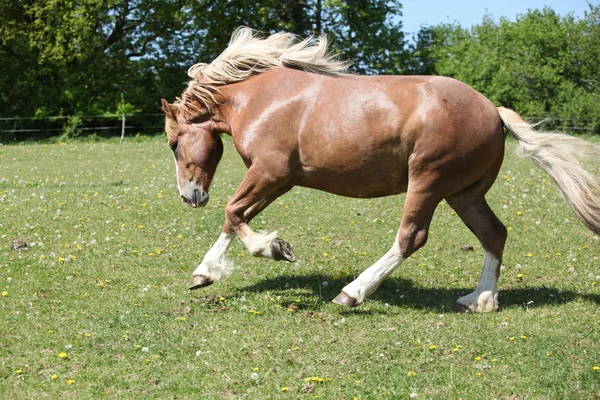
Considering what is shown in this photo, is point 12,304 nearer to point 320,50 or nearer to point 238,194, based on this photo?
point 238,194

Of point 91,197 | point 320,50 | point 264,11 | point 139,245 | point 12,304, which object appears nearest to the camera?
point 12,304

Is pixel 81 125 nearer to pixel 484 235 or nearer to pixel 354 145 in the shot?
pixel 354 145

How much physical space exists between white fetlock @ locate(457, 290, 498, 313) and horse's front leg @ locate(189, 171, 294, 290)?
202cm

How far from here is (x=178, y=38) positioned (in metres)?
43.5

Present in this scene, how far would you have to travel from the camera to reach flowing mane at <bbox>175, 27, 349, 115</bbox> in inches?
332

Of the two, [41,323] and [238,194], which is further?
[238,194]

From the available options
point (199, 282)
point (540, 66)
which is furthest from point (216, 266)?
point (540, 66)

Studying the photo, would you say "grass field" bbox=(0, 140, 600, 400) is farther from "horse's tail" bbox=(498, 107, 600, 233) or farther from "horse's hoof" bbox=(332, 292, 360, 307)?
"horse's tail" bbox=(498, 107, 600, 233)

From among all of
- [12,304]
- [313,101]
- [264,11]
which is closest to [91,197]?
[12,304]

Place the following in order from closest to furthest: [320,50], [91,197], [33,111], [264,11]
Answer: [320,50], [91,197], [33,111], [264,11]

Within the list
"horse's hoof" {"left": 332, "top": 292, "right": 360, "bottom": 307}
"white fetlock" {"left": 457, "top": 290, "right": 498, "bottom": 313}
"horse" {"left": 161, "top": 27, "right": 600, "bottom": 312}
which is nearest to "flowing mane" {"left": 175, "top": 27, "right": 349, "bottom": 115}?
"horse" {"left": 161, "top": 27, "right": 600, "bottom": 312}

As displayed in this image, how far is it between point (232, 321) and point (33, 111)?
33.6 metres

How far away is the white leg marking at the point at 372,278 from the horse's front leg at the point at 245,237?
0.78 meters

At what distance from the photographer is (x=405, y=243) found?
7.51m
